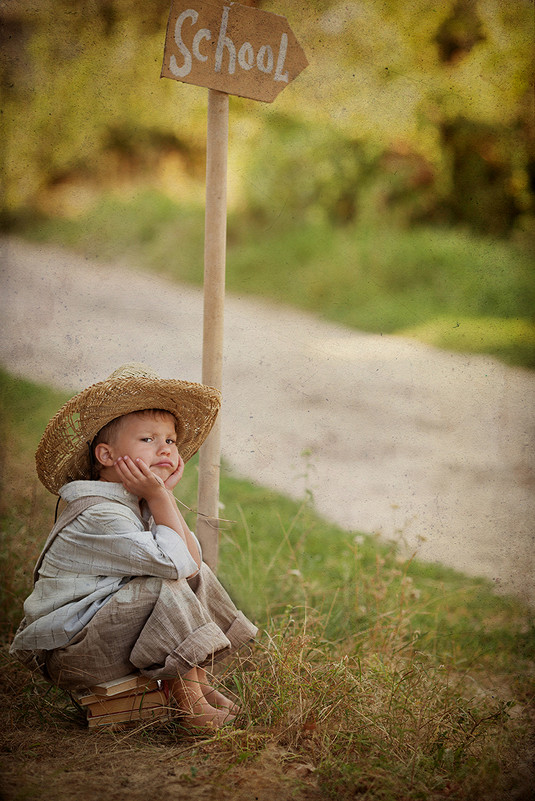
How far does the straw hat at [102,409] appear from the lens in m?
2.46

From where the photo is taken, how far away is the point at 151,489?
7.79 feet

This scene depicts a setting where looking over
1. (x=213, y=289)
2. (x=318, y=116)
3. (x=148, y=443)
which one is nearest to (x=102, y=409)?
(x=148, y=443)

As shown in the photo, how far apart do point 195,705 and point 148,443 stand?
0.81m

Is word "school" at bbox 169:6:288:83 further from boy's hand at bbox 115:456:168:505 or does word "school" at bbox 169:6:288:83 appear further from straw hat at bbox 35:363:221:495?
boy's hand at bbox 115:456:168:505

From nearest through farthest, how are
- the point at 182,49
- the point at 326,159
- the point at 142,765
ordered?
the point at 142,765 < the point at 182,49 < the point at 326,159

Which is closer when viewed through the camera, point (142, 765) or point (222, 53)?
point (142, 765)

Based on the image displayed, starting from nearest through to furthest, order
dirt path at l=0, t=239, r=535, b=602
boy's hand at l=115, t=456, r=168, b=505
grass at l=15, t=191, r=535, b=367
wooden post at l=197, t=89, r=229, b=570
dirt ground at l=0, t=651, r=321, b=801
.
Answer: dirt ground at l=0, t=651, r=321, b=801, boy's hand at l=115, t=456, r=168, b=505, wooden post at l=197, t=89, r=229, b=570, dirt path at l=0, t=239, r=535, b=602, grass at l=15, t=191, r=535, b=367

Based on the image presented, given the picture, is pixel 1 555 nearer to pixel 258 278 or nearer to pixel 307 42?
pixel 307 42

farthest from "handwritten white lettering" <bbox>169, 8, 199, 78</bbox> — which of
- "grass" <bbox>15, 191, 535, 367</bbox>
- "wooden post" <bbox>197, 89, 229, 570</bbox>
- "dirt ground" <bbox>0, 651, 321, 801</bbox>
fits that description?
"grass" <bbox>15, 191, 535, 367</bbox>

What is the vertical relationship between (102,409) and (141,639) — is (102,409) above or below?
above

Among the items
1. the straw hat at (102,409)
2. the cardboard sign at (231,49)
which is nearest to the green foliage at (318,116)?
the cardboard sign at (231,49)

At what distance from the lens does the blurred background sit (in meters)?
3.99

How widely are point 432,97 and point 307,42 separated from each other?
3.32 m

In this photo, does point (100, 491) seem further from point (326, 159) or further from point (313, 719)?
point (326, 159)
